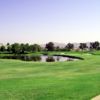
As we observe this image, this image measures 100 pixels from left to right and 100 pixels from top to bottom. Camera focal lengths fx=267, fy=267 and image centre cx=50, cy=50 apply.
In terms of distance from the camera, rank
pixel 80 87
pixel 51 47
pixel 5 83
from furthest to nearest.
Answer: pixel 51 47, pixel 5 83, pixel 80 87

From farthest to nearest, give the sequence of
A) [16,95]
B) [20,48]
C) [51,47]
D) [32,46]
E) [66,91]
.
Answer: [51,47], [32,46], [20,48], [66,91], [16,95]

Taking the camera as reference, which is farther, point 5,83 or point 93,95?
point 5,83

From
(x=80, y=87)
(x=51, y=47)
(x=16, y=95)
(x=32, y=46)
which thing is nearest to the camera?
(x=16, y=95)

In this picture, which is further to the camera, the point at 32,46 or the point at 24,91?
the point at 32,46

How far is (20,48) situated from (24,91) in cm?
11494

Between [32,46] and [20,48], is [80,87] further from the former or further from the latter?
[32,46]

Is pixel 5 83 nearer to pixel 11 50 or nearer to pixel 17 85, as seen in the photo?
pixel 17 85

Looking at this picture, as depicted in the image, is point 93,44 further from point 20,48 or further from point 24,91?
point 24,91

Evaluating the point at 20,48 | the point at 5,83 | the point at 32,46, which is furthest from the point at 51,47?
the point at 5,83

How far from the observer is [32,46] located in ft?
490

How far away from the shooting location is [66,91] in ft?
61.5

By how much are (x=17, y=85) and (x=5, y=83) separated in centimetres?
145

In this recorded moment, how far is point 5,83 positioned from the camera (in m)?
21.5

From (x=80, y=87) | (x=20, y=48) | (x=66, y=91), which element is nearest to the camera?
(x=66, y=91)
